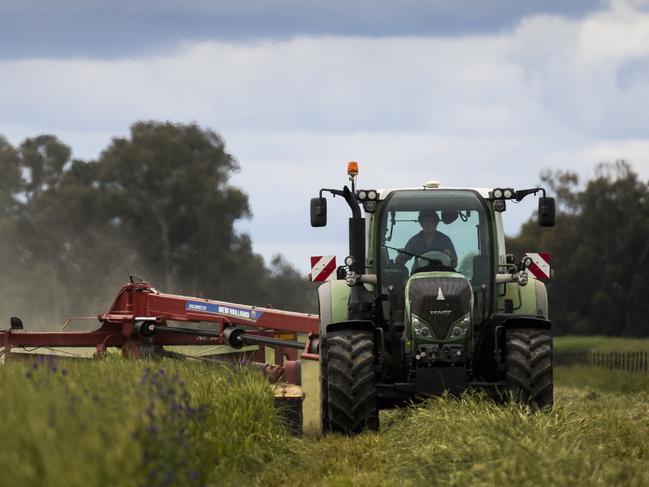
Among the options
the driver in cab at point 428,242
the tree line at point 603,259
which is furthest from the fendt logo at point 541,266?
the tree line at point 603,259

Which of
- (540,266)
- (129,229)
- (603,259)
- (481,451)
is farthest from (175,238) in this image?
(481,451)

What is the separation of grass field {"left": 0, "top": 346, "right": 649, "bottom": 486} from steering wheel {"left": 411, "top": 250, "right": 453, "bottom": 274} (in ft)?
4.55

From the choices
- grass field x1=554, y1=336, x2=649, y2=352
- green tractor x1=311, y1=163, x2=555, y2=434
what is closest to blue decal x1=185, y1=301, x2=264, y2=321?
green tractor x1=311, y1=163, x2=555, y2=434

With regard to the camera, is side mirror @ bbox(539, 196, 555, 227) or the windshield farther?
the windshield

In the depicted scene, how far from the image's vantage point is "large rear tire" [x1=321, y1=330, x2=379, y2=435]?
1057cm

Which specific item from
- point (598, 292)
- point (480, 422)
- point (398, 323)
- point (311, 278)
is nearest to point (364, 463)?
point (480, 422)

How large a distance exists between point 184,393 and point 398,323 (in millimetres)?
3506

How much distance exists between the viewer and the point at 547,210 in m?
11.3

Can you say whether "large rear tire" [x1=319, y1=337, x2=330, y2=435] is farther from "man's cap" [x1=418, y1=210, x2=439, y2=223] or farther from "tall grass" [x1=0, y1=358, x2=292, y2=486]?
"man's cap" [x1=418, y1=210, x2=439, y2=223]

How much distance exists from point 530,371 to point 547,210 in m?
1.62

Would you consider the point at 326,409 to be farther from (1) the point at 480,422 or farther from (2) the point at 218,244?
(2) the point at 218,244

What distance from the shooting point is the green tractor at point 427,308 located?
10.7 metres

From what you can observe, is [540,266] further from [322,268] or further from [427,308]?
[322,268]

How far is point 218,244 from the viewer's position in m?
52.7
